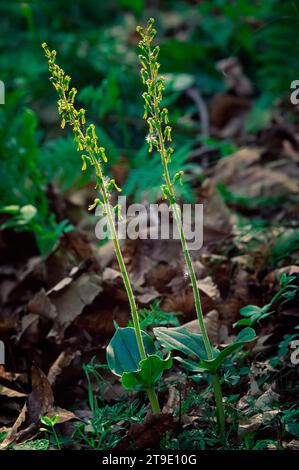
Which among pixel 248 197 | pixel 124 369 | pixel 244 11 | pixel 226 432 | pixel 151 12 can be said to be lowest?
pixel 226 432

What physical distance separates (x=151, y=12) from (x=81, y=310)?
4581 mm

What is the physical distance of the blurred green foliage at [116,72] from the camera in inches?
147

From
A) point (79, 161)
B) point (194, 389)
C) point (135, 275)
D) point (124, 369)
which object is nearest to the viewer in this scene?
point (124, 369)

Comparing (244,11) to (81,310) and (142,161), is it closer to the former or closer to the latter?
(142,161)

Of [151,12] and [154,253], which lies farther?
[151,12]

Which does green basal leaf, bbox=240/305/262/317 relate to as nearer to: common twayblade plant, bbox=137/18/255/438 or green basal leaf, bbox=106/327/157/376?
common twayblade plant, bbox=137/18/255/438

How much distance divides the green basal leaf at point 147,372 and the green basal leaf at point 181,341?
0.18 feet

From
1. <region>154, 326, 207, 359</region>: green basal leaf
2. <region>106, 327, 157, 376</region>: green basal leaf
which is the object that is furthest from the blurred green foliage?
<region>154, 326, 207, 359</region>: green basal leaf

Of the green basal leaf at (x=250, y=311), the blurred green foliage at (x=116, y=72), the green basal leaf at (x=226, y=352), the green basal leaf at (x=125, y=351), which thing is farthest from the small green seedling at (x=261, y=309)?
the blurred green foliage at (x=116, y=72)

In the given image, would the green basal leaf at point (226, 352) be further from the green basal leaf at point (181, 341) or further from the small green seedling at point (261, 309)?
the small green seedling at point (261, 309)

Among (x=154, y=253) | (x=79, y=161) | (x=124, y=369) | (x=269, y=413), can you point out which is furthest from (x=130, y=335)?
(x=79, y=161)

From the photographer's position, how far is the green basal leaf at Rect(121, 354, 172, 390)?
1916 mm

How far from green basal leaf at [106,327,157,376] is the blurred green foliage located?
1032 millimetres

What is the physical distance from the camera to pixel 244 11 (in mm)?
5000
